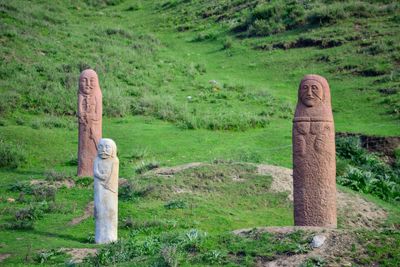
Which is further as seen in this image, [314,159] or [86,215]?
[86,215]

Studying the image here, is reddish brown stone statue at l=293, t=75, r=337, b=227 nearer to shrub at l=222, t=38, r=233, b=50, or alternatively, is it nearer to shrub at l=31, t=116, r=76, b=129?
shrub at l=31, t=116, r=76, b=129

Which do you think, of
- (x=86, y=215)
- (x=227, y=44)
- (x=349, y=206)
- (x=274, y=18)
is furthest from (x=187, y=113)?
(x=274, y=18)

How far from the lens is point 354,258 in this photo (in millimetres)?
10086

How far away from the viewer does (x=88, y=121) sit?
805 inches

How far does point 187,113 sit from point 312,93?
45.7 ft

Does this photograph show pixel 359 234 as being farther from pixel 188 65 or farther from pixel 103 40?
pixel 103 40

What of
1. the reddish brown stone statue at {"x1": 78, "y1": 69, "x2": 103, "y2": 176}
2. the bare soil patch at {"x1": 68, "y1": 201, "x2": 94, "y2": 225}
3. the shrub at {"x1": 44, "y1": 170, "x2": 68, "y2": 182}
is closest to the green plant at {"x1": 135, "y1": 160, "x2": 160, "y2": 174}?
the reddish brown stone statue at {"x1": 78, "y1": 69, "x2": 103, "y2": 176}

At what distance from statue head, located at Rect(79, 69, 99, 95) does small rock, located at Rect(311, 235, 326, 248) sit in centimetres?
1133

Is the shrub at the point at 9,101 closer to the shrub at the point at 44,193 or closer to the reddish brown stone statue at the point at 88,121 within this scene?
the reddish brown stone statue at the point at 88,121

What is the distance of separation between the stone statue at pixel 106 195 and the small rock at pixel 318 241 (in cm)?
495

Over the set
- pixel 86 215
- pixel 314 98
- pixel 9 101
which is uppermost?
pixel 314 98

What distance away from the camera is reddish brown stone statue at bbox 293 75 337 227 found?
13773 mm

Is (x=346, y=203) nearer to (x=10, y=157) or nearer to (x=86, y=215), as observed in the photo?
(x=86, y=215)

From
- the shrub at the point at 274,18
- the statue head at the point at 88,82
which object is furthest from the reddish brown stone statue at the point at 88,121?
the shrub at the point at 274,18
